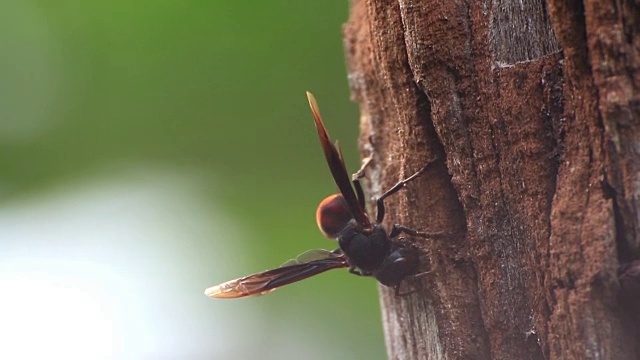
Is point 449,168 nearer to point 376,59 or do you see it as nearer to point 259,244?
point 376,59

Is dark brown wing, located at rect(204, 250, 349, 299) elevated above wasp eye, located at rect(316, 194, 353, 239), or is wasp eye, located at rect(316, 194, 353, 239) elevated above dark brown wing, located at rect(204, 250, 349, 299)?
wasp eye, located at rect(316, 194, 353, 239)

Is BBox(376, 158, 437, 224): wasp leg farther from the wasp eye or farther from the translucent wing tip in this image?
the translucent wing tip

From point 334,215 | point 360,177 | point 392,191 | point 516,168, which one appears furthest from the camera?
point 334,215

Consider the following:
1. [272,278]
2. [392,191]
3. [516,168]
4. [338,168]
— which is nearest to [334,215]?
[272,278]

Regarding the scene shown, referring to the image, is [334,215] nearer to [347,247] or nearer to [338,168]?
[347,247]

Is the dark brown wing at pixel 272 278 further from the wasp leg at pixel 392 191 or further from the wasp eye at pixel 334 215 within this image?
the wasp leg at pixel 392 191

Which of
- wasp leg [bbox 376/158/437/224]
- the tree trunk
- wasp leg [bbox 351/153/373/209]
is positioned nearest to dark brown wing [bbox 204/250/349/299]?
wasp leg [bbox 351/153/373/209]
